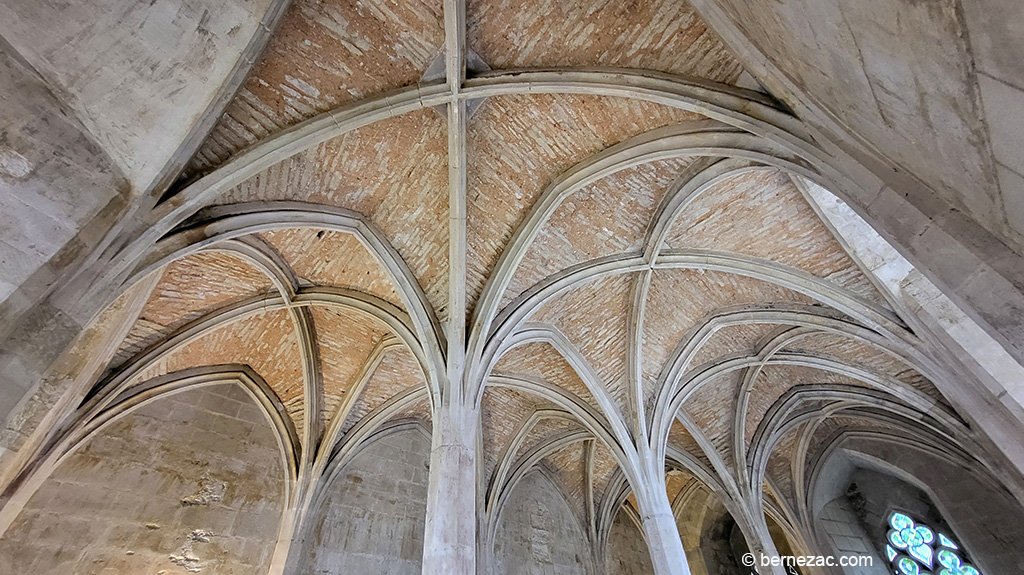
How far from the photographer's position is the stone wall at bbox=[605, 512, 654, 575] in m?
13.1

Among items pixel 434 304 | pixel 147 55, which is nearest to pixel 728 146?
pixel 434 304

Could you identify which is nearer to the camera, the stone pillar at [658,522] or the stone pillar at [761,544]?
the stone pillar at [658,522]

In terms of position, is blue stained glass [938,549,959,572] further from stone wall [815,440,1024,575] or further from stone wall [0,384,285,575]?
stone wall [0,384,285,575]

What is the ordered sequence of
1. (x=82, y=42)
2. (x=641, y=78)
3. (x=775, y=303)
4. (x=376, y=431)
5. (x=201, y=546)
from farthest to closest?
(x=376, y=431), (x=775, y=303), (x=201, y=546), (x=641, y=78), (x=82, y=42)

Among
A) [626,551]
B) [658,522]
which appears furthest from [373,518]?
[626,551]

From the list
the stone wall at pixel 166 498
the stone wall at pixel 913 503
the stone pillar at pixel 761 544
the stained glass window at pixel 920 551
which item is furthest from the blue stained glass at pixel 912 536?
the stone wall at pixel 166 498

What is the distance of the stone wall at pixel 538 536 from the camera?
10.9 m

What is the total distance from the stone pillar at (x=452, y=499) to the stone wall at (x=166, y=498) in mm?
5051

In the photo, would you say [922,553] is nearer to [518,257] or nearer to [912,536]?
[912,536]

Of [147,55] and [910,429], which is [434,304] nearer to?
[147,55]

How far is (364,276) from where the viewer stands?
25.4 ft

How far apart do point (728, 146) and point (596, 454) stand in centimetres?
1032

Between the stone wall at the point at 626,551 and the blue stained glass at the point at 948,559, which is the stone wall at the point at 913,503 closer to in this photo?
the blue stained glass at the point at 948,559

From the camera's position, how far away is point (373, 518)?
9.29 meters
